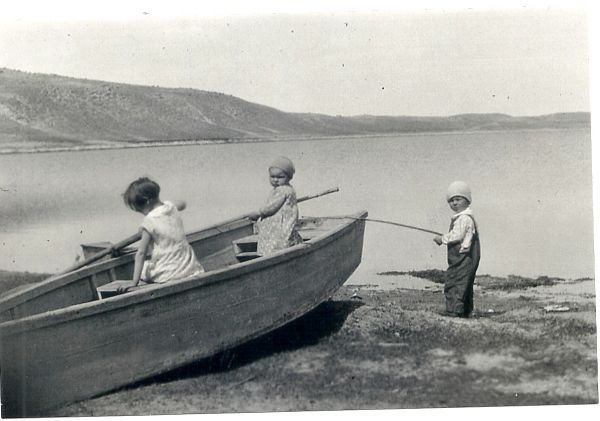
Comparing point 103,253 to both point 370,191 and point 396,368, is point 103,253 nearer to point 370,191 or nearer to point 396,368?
point 396,368

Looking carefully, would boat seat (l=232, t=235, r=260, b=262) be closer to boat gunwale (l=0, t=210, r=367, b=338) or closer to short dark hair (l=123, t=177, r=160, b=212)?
boat gunwale (l=0, t=210, r=367, b=338)

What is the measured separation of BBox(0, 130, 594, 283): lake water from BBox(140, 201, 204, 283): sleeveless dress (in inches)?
46.6

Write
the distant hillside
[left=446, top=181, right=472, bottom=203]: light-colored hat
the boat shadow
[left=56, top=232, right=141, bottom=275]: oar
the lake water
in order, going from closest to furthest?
A: the boat shadow < [left=56, top=232, right=141, bottom=275]: oar < [left=446, top=181, right=472, bottom=203]: light-colored hat < the lake water < the distant hillside

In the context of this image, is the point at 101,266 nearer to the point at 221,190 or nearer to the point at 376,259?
the point at 221,190

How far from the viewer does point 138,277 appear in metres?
4.93

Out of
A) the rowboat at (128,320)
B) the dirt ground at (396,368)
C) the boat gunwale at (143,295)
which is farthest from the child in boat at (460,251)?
the boat gunwale at (143,295)

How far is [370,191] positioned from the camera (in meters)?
6.82

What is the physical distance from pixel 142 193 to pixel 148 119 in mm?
2014

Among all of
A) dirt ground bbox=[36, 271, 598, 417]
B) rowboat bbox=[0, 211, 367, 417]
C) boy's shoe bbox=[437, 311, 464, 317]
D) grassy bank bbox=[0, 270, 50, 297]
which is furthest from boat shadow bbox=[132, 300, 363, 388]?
grassy bank bbox=[0, 270, 50, 297]

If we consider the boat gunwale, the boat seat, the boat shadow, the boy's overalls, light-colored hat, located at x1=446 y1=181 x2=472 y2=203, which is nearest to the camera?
the boat gunwale

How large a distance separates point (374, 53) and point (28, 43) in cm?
313

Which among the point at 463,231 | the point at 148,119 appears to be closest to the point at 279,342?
the point at 463,231

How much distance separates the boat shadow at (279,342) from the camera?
4961 millimetres

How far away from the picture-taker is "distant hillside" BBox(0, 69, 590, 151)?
6.07 metres
